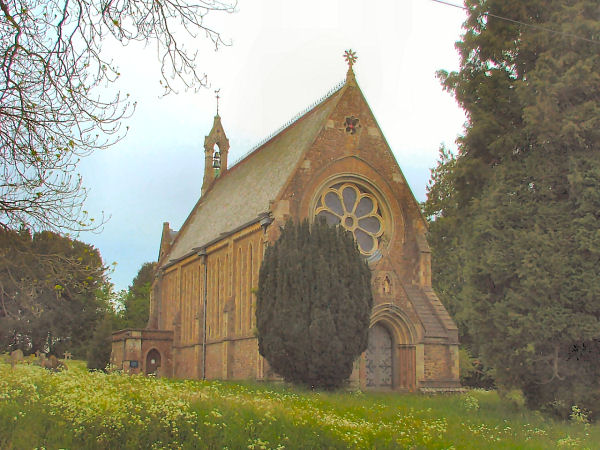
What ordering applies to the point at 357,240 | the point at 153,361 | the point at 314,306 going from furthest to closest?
the point at 153,361
the point at 357,240
the point at 314,306

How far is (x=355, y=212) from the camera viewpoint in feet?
97.0

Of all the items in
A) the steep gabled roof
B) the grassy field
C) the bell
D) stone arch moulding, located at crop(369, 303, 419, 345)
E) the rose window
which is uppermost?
the bell

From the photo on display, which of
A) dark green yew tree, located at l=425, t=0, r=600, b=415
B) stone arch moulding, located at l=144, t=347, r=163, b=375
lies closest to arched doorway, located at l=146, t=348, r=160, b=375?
stone arch moulding, located at l=144, t=347, r=163, b=375

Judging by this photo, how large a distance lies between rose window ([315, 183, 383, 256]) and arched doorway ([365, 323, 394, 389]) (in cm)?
326

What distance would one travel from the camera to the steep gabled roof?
30.7m

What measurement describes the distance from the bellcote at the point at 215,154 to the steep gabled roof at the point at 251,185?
2.95 meters

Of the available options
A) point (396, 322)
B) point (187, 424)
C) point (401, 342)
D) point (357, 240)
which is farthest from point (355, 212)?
point (187, 424)

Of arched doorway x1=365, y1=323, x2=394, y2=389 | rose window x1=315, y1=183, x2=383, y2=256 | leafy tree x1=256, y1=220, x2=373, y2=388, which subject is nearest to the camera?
leafy tree x1=256, y1=220, x2=373, y2=388

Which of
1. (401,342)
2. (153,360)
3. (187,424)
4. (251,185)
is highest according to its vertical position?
(251,185)

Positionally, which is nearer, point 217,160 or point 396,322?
point 396,322

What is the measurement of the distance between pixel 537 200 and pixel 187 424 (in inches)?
546

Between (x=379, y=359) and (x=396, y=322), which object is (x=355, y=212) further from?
(x=379, y=359)

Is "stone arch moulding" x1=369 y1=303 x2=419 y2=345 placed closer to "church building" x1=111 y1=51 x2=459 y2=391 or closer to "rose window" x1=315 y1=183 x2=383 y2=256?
"church building" x1=111 y1=51 x2=459 y2=391

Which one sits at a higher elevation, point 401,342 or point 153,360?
point 401,342
